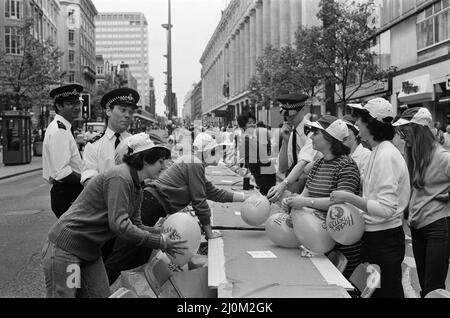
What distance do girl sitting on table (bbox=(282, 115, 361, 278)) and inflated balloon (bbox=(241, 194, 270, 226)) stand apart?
458mm

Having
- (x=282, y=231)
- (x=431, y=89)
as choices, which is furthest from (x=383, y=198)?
(x=431, y=89)

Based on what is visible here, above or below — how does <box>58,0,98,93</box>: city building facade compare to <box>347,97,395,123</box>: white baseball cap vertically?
above

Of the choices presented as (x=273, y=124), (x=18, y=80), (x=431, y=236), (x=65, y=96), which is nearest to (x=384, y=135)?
(x=431, y=236)

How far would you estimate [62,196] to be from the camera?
500cm

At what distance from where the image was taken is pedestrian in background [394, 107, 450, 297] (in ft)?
13.9

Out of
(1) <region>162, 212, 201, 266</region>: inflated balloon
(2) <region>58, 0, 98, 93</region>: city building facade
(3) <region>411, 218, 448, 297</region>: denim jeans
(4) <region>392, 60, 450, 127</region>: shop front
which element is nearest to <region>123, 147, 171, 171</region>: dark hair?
(1) <region>162, 212, 201, 266</region>: inflated balloon

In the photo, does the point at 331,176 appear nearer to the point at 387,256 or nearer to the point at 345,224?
the point at 345,224

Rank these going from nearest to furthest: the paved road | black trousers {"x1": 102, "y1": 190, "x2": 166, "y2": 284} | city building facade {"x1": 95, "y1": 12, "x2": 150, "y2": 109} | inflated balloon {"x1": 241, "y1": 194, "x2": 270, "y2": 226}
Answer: black trousers {"x1": 102, "y1": 190, "x2": 166, "y2": 284} → inflated balloon {"x1": 241, "y1": 194, "x2": 270, "y2": 226} → the paved road → city building facade {"x1": 95, "y1": 12, "x2": 150, "y2": 109}

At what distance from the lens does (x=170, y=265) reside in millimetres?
3883

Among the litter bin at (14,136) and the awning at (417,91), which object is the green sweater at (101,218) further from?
the litter bin at (14,136)

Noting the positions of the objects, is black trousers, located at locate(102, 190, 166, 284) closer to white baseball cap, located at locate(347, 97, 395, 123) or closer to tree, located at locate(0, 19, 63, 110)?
white baseball cap, located at locate(347, 97, 395, 123)

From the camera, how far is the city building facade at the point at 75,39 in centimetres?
9288

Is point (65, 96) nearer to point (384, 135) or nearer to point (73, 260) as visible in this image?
→ point (73, 260)

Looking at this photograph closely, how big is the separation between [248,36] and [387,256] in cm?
7354
